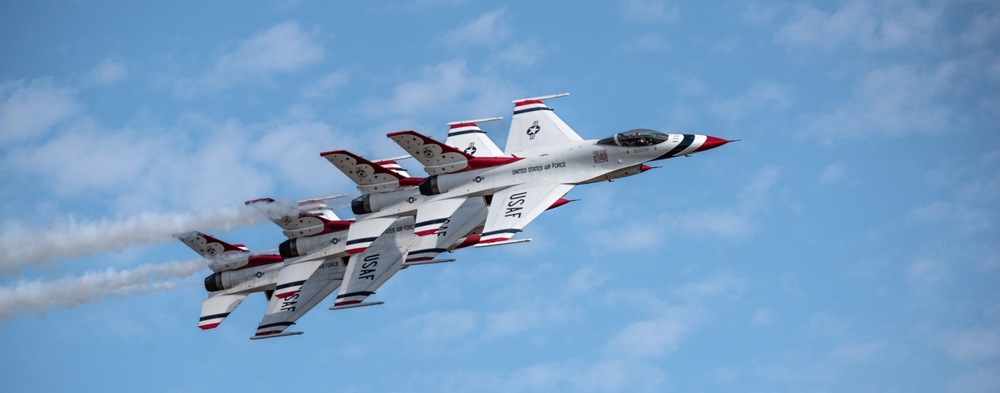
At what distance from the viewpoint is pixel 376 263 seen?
6581 cm

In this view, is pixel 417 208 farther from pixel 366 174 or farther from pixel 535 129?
pixel 535 129

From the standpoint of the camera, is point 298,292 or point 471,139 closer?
point 298,292

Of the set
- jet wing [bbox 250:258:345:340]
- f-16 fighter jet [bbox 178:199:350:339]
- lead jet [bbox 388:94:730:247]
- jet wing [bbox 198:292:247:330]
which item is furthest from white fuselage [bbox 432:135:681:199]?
jet wing [bbox 198:292:247:330]

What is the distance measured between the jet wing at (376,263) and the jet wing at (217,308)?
495 centimetres

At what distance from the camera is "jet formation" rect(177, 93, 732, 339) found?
206ft

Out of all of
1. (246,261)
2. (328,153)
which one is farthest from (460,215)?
(246,261)

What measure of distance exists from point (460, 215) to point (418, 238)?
181cm

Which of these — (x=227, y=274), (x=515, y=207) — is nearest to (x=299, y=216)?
(x=227, y=274)

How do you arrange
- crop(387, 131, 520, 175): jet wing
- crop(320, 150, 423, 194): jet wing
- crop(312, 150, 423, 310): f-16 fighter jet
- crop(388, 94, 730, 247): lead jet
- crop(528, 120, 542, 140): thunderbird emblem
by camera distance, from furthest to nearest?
crop(528, 120, 542, 140): thunderbird emblem, crop(312, 150, 423, 310): f-16 fighter jet, crop(320, 150, 423, 194): jet wing, crop(387, 131, 520, 175): jet wing, crop(388, 94, 730, 247): lead jet

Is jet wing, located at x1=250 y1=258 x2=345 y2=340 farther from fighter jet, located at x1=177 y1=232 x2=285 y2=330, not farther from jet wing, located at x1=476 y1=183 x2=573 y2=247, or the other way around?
jet wing, located at x1=476 y1=183 x2=573 y2=247

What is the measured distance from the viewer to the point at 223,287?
6844 centimetres

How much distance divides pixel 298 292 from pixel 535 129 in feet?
37.4

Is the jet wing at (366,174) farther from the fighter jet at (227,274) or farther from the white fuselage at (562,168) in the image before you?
the fighter jet at (227,274)

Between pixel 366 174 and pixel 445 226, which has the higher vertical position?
pixel 366 174
